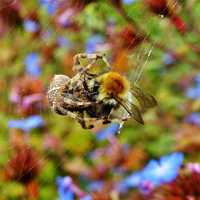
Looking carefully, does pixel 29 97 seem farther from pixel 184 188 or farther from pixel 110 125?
pixel 184 188

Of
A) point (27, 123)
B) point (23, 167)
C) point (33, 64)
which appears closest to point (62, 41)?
point (33, 64)

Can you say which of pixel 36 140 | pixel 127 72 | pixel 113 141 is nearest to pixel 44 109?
pixel 36 140

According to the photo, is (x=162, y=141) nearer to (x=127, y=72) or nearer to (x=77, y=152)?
(x=77, y=152)

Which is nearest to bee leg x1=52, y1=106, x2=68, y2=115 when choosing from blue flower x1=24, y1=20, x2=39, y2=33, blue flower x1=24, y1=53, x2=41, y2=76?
blue flower x1=24, y1=20, x2=39, y2=33

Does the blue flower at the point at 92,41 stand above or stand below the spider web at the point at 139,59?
below

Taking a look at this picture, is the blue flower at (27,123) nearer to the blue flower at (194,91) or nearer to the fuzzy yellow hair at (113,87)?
the blue flower at (194,91)

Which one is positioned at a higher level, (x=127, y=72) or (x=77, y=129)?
(x=127, y=72)

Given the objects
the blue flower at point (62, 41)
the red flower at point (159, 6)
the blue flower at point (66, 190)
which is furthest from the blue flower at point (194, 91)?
the red flower at point (159, 6)
